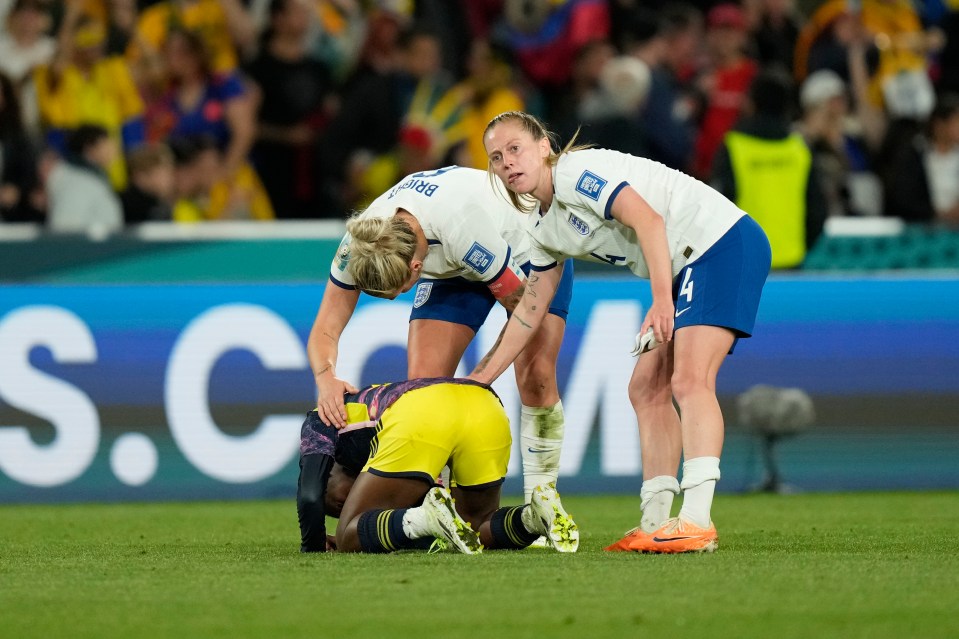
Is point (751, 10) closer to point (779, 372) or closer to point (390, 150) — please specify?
point (390, 150)

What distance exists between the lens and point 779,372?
9.45m

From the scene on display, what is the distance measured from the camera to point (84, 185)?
37.4 feet

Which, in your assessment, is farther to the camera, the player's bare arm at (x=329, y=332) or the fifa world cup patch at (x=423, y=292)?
the fifa world cup patch at (x=423, y=292)

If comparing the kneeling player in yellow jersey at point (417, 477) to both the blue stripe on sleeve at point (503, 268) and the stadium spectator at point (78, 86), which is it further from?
the stadium spectator at point (78, 86)

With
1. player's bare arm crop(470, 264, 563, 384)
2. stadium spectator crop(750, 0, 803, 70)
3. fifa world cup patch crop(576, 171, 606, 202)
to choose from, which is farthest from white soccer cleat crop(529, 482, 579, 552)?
stadium spectator crop(750, 0, 803, 70)

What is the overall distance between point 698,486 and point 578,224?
1.08 metres

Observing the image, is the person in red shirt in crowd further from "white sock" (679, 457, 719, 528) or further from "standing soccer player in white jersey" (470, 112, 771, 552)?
"white sock" (679, 457, 719, 528)

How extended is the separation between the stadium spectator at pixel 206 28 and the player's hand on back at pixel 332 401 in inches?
257

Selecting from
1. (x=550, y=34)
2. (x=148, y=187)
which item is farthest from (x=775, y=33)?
(x=148, y=187)

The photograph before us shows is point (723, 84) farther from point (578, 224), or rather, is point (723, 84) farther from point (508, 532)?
point (508, 532)

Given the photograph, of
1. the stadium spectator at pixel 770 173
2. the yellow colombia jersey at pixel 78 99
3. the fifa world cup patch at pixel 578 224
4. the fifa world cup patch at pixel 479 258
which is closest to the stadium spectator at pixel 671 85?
the stadium spectator at pixel 770 173

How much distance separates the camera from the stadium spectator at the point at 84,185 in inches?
448

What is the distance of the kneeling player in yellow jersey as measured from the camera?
5816mm

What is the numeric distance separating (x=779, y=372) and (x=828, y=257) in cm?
264
